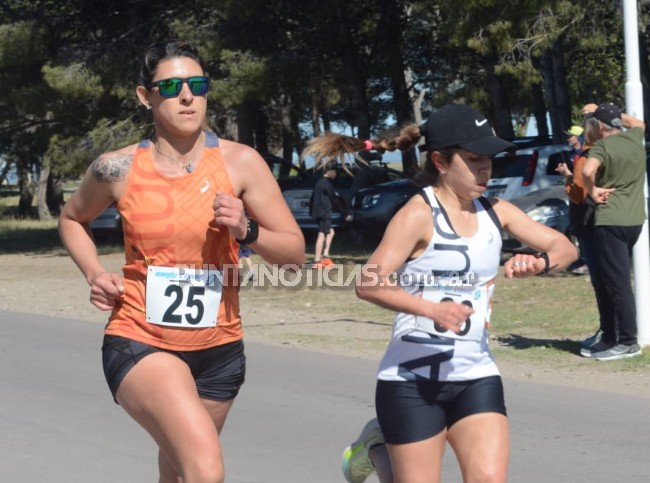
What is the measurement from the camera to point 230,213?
3873 millimetres

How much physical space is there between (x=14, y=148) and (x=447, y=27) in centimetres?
1238

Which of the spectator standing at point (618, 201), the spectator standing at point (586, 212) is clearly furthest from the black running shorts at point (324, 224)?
the spectator standing at point (618, 201)

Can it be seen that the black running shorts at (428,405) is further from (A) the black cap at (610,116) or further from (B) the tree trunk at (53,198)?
(B) the tree trunk at (53,198)

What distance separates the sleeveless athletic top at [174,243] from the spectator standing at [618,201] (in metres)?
5.16

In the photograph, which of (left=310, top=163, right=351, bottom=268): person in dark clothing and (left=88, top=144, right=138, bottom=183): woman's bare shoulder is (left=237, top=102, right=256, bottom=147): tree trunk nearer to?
(left=310, top=163, right=351, bottom=268): person in dark clothing

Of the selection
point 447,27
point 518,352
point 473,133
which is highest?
point 447,27

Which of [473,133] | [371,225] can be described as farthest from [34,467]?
[371,225]

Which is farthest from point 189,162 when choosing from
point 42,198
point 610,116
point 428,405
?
point 42,198

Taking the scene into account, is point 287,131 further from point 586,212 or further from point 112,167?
point 112,167

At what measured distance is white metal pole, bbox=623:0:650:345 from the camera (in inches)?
363

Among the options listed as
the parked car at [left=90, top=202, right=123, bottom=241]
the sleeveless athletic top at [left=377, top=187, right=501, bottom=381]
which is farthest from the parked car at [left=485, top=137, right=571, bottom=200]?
the sleeveless athletic top at [left=377, top=187, right=501, bottom=381]

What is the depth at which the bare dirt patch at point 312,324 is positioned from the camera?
8664mm

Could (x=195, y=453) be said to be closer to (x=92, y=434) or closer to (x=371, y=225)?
(x=92, y=434)

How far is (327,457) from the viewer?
6.43 m
